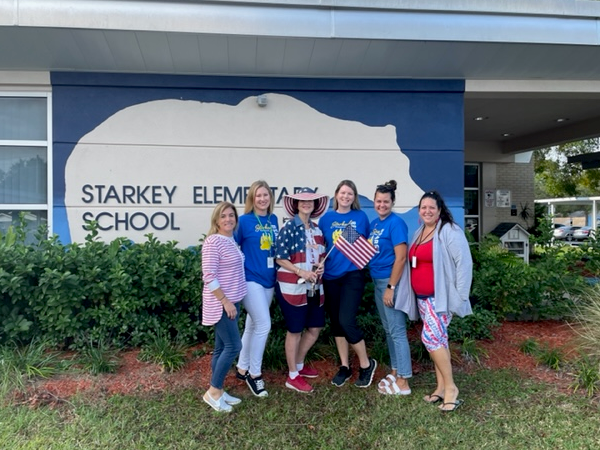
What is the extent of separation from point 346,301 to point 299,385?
0.84 meters

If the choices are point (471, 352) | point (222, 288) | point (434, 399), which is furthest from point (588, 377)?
point (222, 288)

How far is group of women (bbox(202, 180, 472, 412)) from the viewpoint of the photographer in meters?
3.70

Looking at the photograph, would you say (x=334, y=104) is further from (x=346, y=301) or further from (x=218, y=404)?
(x=218, y=404)

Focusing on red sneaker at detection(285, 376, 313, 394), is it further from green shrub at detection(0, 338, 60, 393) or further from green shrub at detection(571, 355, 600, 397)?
green shrub at detection(571, 355, 600, 397)

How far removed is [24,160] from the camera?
5.74 m

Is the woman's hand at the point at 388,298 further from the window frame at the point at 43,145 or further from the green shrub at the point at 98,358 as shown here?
the window frame at the point at 43,145

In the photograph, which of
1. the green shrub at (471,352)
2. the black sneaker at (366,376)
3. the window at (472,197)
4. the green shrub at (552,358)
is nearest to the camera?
the black sneaker at (366,376)

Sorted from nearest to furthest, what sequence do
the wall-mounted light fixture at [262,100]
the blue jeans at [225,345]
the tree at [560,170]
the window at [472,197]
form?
the blue jeans at [225,345]
the wall-mounted light fixture at [262,100]
the window at [472,197]
the tree at [560,170]

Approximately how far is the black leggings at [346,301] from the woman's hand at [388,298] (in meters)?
0.23

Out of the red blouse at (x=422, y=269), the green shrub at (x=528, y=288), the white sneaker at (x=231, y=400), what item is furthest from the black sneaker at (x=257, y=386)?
the green shrub at (x=528, y=288)

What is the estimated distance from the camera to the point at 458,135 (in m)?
6.02

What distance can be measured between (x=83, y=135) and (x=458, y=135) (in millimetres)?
4512

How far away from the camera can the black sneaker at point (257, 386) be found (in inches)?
159

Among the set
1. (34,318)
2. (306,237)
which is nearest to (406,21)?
(306,237)
